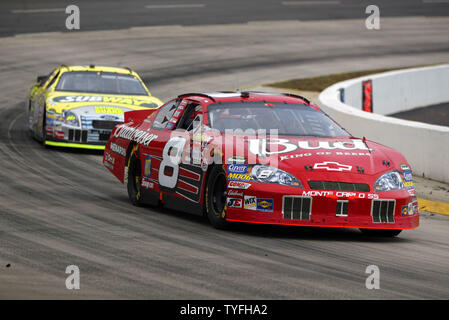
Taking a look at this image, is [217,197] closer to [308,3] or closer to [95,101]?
[95,101]

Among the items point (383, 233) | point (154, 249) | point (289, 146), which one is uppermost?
point (289, 146)

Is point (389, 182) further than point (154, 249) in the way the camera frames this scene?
Yes

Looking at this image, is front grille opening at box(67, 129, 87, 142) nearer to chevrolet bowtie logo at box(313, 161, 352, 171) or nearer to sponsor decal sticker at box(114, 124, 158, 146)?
sponsor decal sticker at box(114, 124, 158, 146)

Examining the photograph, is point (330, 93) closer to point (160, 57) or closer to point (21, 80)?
point (21, 80)

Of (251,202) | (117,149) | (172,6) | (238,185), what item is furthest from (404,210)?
(172,6)

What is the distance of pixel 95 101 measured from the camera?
15.8 meters

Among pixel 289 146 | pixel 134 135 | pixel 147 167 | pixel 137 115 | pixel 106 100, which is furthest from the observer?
pixel 106 100

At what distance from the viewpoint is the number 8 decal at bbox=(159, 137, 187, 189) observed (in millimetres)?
9617

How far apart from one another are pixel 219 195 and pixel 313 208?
3.19 feet

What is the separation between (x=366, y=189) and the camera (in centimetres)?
849

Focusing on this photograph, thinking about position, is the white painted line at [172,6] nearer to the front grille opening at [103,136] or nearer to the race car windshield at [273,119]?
the front grille opening at [103,136]

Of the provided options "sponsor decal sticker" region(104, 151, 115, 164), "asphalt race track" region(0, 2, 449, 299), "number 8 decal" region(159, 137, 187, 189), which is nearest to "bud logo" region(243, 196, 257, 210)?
"asphalt race track" region(0, 2, 449, 299)

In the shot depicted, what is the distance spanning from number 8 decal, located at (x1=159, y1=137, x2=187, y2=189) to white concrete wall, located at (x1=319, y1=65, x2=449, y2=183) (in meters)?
4.11
